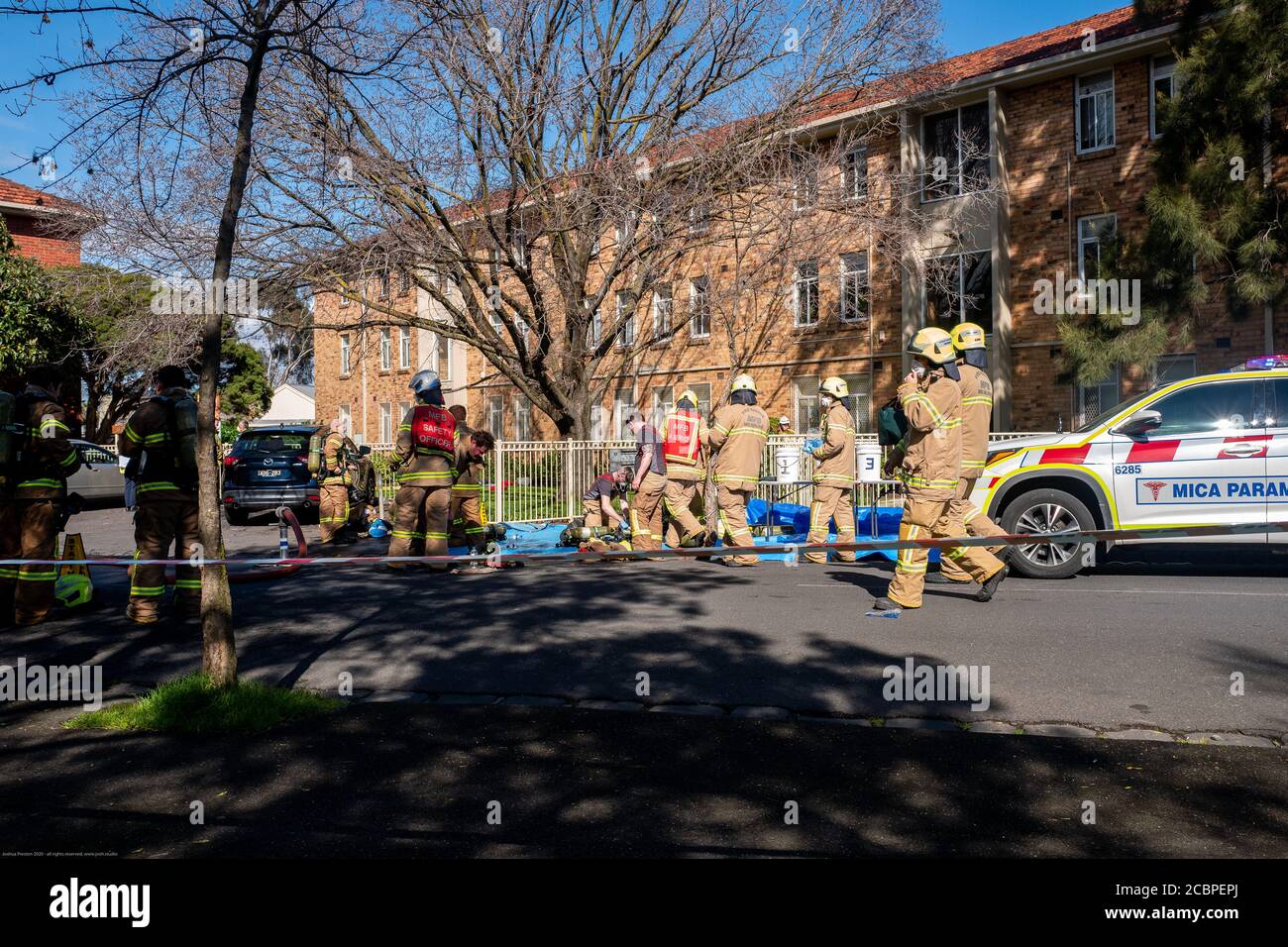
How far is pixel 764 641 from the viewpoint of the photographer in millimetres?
7000

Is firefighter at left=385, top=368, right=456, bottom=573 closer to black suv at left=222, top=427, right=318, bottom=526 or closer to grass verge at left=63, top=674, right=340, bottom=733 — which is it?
grass verge at left=63, top=674, right=340, bottom=733

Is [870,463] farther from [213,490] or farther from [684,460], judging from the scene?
[213,490]

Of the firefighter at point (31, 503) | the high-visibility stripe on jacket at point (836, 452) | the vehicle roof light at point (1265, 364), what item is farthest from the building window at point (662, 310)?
the firefighter at point (31, 503)

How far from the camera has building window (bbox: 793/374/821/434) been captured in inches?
993

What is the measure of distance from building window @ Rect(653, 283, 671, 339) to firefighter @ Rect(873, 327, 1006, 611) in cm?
1153

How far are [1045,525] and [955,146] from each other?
1459 cm

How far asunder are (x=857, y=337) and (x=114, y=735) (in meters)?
21.1

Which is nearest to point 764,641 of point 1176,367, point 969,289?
point 1176,367

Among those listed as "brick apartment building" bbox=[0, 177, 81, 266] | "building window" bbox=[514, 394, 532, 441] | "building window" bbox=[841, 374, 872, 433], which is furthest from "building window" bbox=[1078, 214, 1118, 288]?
"brick apartment building" bbox=[0, 177, 81, 266]

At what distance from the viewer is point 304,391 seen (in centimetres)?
5638

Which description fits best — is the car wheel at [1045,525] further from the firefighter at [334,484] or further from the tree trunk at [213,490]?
the firefighter at [334,484]

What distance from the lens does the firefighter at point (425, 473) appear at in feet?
34.2
